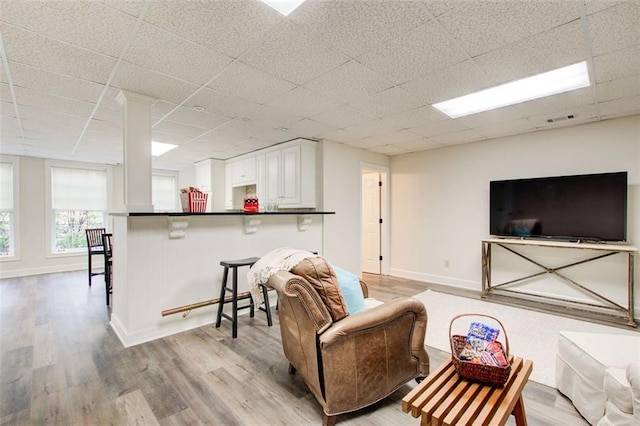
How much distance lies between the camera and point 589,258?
3.67 m

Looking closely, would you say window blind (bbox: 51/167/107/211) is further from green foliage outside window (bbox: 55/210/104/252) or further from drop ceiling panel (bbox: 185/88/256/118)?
drop ceiling panel (bbox: 185/88/256/118)

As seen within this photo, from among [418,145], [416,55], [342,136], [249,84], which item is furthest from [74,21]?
[418,145]

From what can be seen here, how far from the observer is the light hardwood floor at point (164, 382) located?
1.78m

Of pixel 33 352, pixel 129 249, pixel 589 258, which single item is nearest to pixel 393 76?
pixel 129 249

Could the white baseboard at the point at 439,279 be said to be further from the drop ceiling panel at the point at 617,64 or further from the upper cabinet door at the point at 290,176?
the drop ceiling panel at the point at 617,64

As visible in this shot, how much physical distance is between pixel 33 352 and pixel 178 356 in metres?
1.33

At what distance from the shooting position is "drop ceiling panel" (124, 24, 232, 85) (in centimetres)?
193

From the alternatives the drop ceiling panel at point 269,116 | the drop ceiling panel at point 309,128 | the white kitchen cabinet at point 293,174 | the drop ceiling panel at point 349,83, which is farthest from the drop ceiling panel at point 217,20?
the white kitchen cabinet at point 293,174

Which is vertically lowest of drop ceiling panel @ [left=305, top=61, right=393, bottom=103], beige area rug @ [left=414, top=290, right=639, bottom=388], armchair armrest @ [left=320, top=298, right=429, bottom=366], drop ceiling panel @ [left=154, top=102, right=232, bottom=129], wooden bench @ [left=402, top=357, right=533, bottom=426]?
beige area rug @ [left=414, top=290, right=639, bottom=388]

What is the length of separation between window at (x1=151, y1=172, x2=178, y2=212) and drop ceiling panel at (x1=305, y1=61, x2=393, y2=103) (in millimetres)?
6366

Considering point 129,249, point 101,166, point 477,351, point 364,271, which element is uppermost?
point 101,166

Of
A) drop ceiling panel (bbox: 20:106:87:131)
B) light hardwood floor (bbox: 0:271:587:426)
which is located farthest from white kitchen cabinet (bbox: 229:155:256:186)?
light hardwood floor (bbox: 0:271:587:426)

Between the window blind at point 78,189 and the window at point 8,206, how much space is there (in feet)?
1.83

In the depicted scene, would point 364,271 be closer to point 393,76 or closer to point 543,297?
point 543,297
